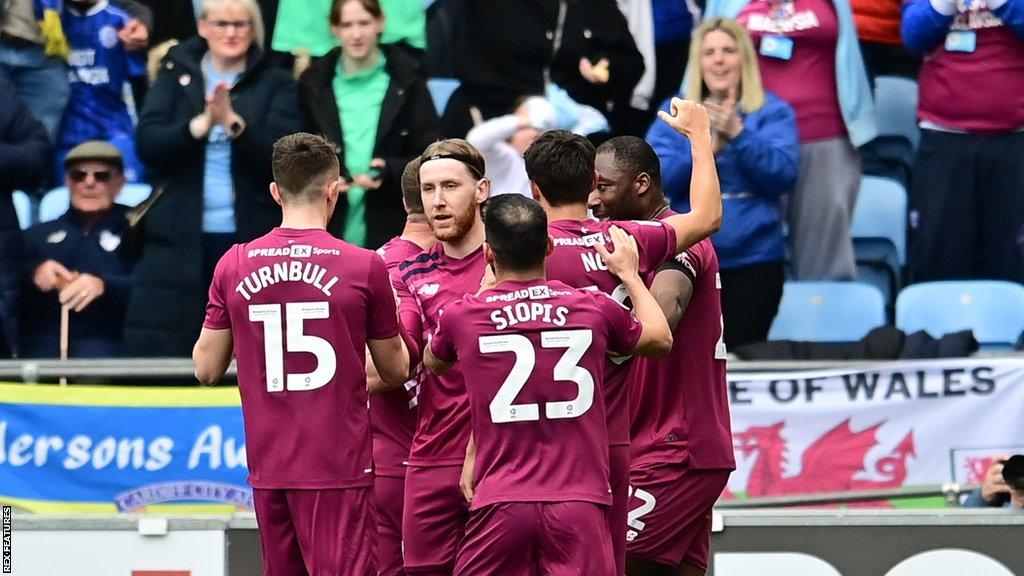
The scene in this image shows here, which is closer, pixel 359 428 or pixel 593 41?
pixel 359 428

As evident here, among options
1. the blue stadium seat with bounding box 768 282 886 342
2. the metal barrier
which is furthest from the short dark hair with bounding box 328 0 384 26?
the metal barrier

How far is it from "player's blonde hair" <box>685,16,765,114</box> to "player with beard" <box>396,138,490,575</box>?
11.1ft

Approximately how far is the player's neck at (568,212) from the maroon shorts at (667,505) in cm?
111

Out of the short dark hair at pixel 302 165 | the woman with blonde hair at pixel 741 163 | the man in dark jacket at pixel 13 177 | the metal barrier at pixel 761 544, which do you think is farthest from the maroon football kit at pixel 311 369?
the man in dark jacket at pixel 13 177

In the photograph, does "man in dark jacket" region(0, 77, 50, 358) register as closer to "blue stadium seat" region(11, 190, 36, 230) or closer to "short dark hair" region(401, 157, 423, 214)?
"blue stadium seat" region(11, 190, 36, 230)

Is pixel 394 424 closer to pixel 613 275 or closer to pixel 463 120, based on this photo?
pixel 613 275

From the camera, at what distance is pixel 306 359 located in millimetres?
6965

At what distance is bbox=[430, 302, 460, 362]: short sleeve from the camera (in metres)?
6.68

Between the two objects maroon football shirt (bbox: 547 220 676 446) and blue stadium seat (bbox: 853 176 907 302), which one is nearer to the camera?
maroon football shirt (bbox: 547 220 676 446)

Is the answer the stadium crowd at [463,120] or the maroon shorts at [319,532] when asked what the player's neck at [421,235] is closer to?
the maroon shorts at [319,532]

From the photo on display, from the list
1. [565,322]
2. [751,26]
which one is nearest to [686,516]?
[565,322]

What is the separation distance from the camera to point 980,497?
349 inches

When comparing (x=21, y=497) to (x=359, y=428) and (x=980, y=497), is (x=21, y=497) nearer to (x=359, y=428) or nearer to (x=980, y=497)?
(x=359, y=428)

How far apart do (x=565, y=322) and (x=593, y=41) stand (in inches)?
202
